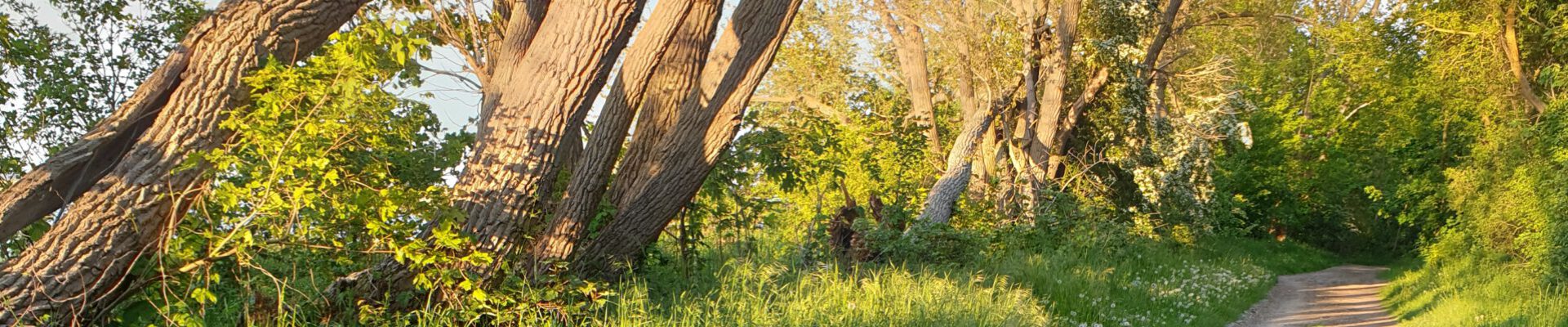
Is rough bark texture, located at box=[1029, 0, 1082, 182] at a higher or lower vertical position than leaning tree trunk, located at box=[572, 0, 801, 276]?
higher

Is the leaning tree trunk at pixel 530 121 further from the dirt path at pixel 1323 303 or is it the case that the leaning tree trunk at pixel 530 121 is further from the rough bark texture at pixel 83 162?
the dirt path at pixel 1323 303

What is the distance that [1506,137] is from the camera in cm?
1806

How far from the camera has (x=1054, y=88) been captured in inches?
809

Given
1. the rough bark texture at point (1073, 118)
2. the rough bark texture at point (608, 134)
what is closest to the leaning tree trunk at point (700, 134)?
the rough bark texture at point (608, 134)

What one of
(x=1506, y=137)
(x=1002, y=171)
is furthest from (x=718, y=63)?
(x=1506, y=137)

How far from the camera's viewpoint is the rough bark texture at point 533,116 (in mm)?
7000

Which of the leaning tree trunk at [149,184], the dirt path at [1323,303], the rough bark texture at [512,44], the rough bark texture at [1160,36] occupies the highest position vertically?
the rough bark texture at [1160,36]

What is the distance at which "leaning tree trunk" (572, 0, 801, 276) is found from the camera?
8641 millimetres

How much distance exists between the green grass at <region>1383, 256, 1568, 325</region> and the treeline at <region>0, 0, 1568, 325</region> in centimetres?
41

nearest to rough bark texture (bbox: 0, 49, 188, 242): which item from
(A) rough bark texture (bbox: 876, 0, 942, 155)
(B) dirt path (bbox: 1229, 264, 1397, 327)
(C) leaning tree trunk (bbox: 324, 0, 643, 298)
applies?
(C) leaning tree trunk (bbox: 324, 0, 643, 298)

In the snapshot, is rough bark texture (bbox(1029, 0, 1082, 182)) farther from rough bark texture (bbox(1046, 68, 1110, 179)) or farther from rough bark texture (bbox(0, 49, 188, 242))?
rough bark texture (bbox(0, 49, 188, 242))

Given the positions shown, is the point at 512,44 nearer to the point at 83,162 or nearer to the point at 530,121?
the point at 530,121

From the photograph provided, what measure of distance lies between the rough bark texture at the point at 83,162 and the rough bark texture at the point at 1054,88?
15638 millimetres

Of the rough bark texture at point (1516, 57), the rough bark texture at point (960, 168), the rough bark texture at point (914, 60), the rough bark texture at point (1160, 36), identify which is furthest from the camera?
the rough bark texture at point (1160, 36)
